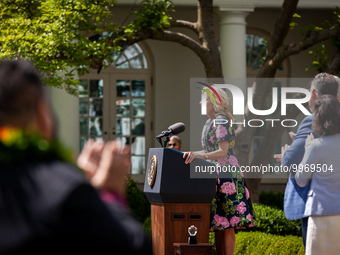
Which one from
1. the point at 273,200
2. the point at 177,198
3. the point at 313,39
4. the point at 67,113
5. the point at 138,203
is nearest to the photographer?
the point at 177,198

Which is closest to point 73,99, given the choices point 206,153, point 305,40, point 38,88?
point 305,40

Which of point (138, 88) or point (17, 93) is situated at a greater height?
point (138, 88)

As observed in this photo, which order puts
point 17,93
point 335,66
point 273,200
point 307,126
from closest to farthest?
point 17,93
point 307,126
point 335,66
point 273,200

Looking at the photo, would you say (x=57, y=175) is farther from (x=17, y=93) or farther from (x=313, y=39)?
(x=313, y=39)

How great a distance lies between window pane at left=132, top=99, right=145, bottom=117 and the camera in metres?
11.0

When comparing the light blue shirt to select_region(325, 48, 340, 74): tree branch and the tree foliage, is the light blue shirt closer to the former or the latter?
the tree foliage

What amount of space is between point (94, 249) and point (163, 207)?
10.8 ft

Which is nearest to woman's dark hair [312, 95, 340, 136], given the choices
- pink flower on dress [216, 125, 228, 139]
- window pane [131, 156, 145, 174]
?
pink flower on dress [216, 125, 228, 139]

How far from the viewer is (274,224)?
644cm

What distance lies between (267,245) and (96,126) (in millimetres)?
6313

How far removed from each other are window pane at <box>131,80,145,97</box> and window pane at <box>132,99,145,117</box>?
0.14 meters

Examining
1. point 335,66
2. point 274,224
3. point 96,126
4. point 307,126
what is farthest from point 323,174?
point 96,126

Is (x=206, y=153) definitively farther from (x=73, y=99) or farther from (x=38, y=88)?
(x=73, y=99)

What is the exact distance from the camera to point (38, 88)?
1.11m
